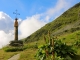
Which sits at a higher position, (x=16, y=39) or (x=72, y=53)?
(x=16, y=39)

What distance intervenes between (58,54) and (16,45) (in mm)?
18216

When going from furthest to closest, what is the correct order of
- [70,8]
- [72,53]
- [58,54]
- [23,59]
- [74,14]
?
[70,8] → [74,14] → [23,59] → [72,53] → [58,54]

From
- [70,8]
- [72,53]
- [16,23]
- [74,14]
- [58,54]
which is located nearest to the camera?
[58,54]

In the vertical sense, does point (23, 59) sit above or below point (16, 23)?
below

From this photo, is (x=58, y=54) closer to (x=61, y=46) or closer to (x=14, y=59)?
(x=61, y=46)

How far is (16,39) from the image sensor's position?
134 ft

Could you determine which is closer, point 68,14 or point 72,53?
point 72,53

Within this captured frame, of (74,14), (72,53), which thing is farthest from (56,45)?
(74,14)

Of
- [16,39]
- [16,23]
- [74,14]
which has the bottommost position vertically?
[16,39]

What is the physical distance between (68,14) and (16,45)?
81113mm

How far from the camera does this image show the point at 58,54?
21156mm

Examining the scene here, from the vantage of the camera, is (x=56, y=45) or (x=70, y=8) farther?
(x=70, y=8)

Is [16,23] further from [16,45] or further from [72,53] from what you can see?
[72,53]

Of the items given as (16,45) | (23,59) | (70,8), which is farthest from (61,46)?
(70,8)
